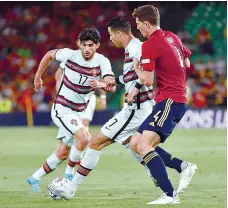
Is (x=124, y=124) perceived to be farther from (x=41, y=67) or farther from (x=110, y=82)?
(x=41, y=67)

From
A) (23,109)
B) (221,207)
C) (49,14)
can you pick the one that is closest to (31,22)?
(49,14)

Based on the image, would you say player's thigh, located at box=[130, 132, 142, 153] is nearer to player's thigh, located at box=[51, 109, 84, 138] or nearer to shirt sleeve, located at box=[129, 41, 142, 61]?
shirt sleeve, located at box=[129, 41, 142, 61]

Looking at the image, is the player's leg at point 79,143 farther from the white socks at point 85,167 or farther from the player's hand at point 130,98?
the player's hand at point 130,98

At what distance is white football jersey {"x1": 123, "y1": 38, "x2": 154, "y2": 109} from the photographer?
29.3ft

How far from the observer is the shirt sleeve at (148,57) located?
788 centimetres

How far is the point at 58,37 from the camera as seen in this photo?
3102 centimetres

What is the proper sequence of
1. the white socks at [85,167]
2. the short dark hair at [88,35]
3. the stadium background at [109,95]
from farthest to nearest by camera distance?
the stadium background at [109,95], the short dark hair at [88,35], the white socks at [85,167]

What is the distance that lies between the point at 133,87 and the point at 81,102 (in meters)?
1.14

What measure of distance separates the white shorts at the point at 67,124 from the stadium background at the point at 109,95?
1.09 m

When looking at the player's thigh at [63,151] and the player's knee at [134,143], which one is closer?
the player's knee at [134,143]

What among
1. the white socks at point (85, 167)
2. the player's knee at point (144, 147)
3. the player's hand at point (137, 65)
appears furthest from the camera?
the white socks at point (85, 167)

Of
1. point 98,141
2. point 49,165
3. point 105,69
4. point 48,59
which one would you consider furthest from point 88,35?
point 49,165

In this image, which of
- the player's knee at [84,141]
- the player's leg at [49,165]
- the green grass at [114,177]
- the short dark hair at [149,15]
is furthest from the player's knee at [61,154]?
the short dark hair at [149,15]

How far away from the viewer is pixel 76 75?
9719mm
